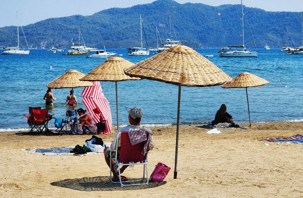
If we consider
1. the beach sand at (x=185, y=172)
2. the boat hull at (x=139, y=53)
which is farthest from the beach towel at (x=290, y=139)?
the boat hull at (x=139, y=53)

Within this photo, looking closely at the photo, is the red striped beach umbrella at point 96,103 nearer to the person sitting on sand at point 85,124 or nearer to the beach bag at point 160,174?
the person sitting on sand at point 85,124

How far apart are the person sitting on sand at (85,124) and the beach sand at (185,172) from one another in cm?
195

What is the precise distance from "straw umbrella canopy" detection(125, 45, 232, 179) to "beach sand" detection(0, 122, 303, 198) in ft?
4.66

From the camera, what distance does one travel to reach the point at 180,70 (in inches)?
232

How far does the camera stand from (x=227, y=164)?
736 centimetres

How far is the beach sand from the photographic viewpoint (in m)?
5.70

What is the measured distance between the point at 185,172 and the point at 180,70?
5.86 ft

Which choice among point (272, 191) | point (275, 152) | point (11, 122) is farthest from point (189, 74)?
point (11, 122)

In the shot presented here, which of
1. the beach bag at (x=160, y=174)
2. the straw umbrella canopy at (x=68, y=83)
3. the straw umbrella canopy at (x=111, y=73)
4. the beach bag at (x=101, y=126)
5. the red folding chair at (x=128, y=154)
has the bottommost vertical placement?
the beach bag at (x=101, y=126)

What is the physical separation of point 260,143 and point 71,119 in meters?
5.29

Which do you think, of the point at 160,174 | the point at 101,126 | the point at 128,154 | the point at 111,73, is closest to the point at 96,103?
the point at 101,126

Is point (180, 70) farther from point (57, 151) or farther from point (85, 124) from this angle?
point (85, 124)

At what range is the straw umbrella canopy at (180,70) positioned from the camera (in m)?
5.77

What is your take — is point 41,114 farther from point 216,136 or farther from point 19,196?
point 19,196
